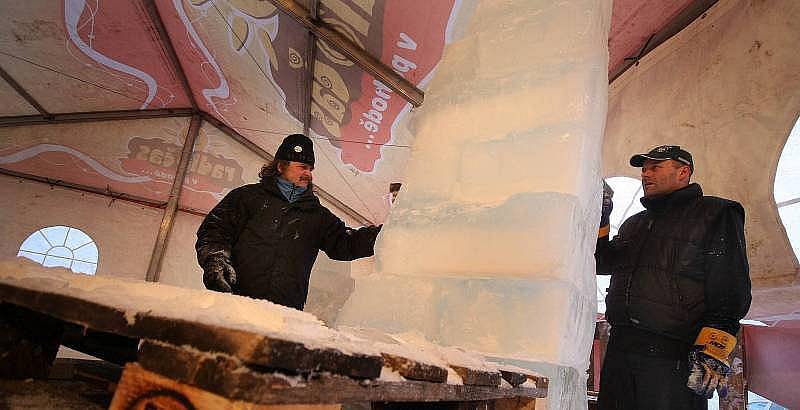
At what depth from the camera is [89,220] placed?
6.05 m

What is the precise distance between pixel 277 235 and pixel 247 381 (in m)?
1.84

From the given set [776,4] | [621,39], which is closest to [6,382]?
[621,39]

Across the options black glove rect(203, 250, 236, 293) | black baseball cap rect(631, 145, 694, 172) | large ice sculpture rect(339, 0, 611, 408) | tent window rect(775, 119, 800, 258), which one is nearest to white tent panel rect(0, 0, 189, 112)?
black glove rect(203, 250, 236, 293)

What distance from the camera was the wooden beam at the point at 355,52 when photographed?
3340 millimetres

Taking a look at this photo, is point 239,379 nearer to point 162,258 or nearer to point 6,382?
point 6,382

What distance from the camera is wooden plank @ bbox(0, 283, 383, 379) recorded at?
17.6 inches

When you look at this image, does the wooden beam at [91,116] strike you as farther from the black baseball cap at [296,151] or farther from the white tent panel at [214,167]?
the black baseball cap at [296,151]

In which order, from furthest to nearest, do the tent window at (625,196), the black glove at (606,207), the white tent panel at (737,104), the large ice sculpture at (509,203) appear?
1. the tent window at (625,196)
2. the white tent panel at (737,104)
3. the black glove at (606,207)
4. the large ice sculpture at (509,203)

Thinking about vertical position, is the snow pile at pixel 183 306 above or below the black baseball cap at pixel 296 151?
below

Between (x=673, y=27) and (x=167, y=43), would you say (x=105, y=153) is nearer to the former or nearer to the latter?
(x=167, y=43)

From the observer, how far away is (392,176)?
4645mm

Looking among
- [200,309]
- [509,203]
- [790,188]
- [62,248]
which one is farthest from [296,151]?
[62,248]

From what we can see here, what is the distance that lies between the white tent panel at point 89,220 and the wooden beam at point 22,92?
1076 mm

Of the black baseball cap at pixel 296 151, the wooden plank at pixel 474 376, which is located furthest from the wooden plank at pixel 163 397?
the black baseball cap at pixel 296 151
